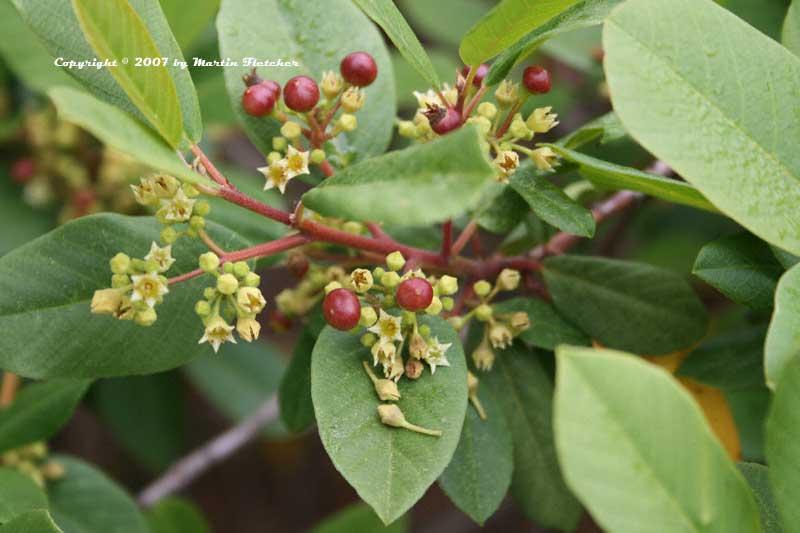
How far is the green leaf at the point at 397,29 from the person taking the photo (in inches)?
32.8

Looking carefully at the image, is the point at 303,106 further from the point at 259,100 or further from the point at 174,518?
the point at 174,518

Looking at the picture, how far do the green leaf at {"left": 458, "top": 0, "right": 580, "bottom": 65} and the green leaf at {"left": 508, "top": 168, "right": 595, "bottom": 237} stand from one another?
0.16m

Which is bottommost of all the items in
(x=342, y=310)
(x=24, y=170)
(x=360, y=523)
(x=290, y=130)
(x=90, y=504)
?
(x=360, y=523)

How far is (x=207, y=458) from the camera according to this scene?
1.83m

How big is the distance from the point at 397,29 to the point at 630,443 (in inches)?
18.8

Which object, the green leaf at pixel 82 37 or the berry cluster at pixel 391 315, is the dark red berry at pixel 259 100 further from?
the berry cluster at pixel 391 315

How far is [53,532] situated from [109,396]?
131 cm

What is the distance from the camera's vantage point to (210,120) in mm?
1792

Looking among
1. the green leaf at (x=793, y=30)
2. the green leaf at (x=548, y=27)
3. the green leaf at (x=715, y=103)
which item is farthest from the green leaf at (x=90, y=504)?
the green leaf at (x=793, y=30)

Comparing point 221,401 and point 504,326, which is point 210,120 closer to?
point 221,401

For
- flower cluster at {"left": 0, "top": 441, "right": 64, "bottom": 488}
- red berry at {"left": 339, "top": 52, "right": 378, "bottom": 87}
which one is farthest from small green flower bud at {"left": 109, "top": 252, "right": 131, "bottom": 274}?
flower cluster at {"left": 0, "top": 441, "right": 64, "bottom": 488}

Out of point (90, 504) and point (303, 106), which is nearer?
point (303, 106)

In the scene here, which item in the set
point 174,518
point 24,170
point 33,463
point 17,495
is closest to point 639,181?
point 17,495

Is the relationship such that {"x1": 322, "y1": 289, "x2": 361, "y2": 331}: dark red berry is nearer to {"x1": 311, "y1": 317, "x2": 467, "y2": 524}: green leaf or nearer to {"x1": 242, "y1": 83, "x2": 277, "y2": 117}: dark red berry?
{"x1": 311, "y1": 317, "x2": 467, "y2": 524}: green leaf
